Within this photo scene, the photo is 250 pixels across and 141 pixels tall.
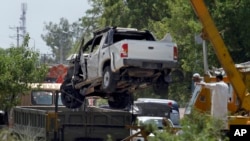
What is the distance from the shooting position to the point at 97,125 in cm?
2006

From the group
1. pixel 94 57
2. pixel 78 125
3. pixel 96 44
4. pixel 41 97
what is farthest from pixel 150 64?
pixel 41 97

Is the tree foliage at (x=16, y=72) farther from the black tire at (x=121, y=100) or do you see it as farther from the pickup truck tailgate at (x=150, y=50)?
the pickup truck tailgate at (x=150, y=50)

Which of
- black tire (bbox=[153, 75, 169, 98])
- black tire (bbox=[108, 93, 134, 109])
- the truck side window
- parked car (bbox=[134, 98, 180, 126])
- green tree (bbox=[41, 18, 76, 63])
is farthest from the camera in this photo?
green tree (bbox=[41, 18, 76, 63])

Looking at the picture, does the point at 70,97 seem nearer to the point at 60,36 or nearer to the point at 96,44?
the point at 96,44

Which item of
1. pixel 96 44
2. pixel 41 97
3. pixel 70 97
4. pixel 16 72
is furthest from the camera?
pixel 41 97

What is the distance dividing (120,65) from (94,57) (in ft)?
5.73

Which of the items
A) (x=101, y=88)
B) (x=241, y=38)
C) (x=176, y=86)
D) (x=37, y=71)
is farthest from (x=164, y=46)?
(x=176, y=86)

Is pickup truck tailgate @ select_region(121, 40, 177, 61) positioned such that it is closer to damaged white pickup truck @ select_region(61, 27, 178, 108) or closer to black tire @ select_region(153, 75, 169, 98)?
damaged white pickup truck @ select_region(61, 27, 178, 108)

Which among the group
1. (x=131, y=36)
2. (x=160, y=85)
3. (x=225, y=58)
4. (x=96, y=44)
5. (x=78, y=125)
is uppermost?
(x=131, y=36)

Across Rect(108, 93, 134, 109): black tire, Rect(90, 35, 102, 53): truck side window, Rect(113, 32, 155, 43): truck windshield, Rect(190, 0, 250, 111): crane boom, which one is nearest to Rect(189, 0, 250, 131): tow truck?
Rect(190, 0, 250, 111): crane boom

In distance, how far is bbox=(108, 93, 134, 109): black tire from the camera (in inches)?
906

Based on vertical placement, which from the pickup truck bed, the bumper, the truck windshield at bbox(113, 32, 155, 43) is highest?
the truck windshield at bbox(113, 32, 155, 43)

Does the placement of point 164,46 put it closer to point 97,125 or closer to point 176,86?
point 97,125

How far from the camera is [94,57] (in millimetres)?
23391
